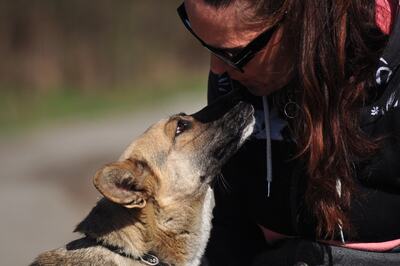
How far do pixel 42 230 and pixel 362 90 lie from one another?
5.42 m

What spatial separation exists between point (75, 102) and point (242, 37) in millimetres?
→ 10637

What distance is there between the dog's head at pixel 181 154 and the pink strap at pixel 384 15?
808 mm

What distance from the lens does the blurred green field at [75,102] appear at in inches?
489

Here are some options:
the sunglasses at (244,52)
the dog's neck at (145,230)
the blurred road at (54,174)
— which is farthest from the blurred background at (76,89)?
the sunglasses at (244,52)

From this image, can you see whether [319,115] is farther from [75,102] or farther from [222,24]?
[75,102]

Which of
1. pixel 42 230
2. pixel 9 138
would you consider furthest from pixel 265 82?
pixel 9 138

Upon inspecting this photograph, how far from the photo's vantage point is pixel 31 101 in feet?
43.7

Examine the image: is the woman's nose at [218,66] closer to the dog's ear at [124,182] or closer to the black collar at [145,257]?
the dog's ear at [124,182]

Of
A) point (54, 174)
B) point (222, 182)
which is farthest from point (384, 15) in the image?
point (54, 174)

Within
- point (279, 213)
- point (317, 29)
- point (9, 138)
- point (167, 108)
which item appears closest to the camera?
point (317, 29)

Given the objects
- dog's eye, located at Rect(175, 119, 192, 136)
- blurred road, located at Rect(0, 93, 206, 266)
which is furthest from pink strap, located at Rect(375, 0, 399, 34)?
blurred road, located at Rect(0, 93, 206, 266)

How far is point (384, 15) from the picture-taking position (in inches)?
127

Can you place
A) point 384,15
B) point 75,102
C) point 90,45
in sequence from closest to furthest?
point 384,15 < point 75,102 < point 90,45

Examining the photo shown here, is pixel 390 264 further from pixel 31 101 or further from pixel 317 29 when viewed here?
pixel 31 101
